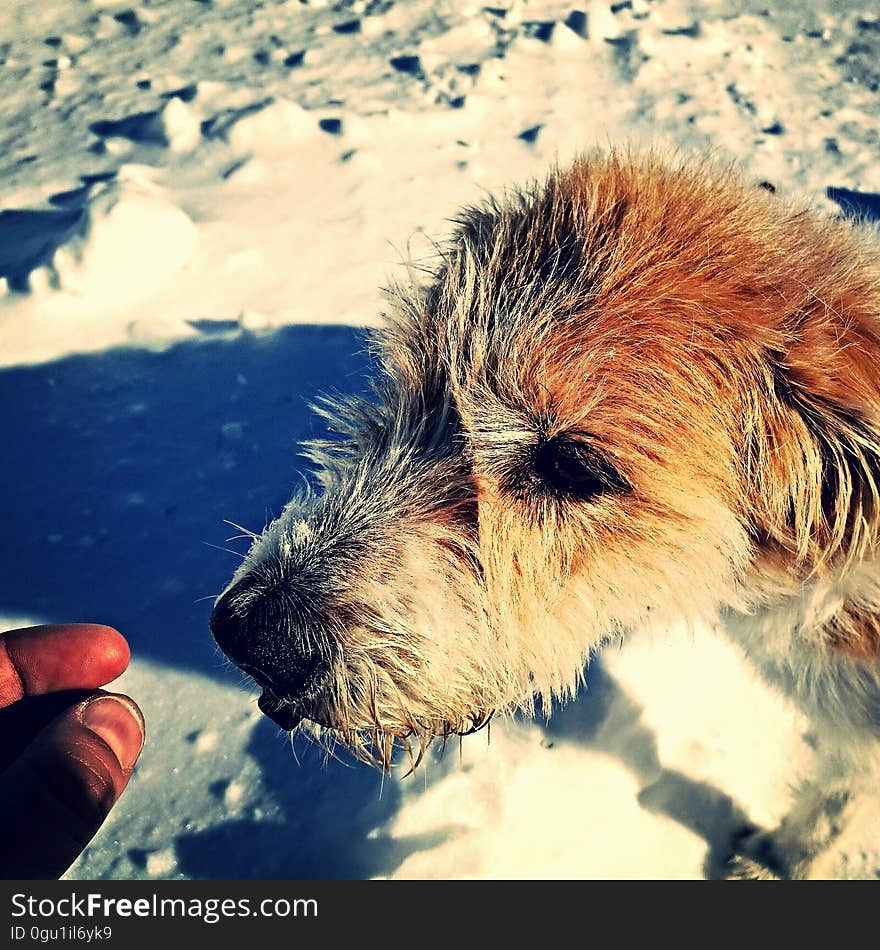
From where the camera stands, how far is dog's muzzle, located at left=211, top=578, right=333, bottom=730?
6.52 ft

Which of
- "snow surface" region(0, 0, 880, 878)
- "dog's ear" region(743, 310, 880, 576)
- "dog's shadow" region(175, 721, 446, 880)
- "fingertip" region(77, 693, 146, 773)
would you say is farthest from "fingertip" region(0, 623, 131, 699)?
"dog's ear" region(743, 310, 880, 576)

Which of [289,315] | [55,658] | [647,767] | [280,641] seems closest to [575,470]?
[280,641]

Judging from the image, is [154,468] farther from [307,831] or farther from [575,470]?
[575,470]

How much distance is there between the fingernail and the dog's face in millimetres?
601

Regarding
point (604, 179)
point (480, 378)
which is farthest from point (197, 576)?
point (604, 179)

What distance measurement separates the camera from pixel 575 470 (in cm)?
199

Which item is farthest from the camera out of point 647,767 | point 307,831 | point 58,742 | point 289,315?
point 289,315

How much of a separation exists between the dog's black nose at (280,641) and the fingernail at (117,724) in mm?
600

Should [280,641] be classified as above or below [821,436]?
below

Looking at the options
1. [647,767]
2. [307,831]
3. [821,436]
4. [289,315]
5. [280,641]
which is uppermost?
[821,436]

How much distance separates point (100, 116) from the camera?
16.0 ft

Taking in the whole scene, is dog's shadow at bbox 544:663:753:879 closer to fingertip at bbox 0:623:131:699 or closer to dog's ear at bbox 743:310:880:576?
dog's ear at bbox 743:310:880:576

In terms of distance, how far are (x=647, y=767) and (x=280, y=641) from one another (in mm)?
1652

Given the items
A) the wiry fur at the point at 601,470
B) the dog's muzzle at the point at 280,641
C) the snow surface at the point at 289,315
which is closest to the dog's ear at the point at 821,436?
the wiry fur at the point at 601,470
